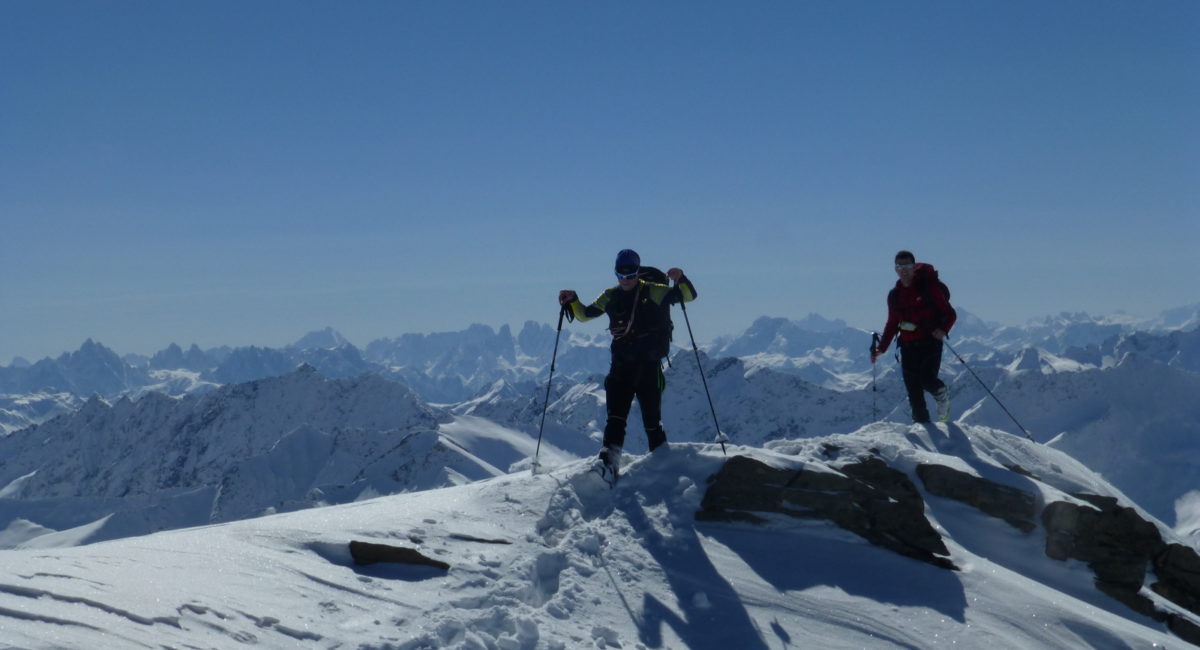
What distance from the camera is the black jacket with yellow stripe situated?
1248cm

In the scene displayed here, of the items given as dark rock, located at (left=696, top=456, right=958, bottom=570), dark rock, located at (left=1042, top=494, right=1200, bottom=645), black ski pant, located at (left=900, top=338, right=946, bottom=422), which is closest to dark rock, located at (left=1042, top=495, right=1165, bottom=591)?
dark rock, located at (left=1042, top=494, right=1200, bottom=645)

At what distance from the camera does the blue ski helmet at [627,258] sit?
12.5 m

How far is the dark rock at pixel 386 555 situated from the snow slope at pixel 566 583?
104mm

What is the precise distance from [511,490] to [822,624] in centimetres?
433

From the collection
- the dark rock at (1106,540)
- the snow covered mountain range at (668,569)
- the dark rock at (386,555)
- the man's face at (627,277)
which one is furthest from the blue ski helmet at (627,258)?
the dark rock at (1106,540)

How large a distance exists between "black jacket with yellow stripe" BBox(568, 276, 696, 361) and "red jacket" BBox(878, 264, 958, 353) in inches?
189

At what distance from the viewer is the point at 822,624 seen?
9.44 m

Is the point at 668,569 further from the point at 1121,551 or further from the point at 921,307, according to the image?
the point at 921,307

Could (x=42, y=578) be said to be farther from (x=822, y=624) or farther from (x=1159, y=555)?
(x=1159, y=555)

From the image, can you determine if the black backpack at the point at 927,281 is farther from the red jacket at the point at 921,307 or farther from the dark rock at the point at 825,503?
the dark rock at the point at 825,503

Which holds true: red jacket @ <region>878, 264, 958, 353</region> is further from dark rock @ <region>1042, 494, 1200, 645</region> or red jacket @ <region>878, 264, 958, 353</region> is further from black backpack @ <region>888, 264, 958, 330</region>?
dark rock @ <region>1042, 494, 1200, 645</region>

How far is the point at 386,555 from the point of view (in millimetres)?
9234

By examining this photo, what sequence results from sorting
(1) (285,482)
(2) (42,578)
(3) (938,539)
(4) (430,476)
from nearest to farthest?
(2) (42,578), (3) (938,539), (4) (430,476), (1) (285,482)

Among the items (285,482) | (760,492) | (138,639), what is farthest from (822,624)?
(285,482)
